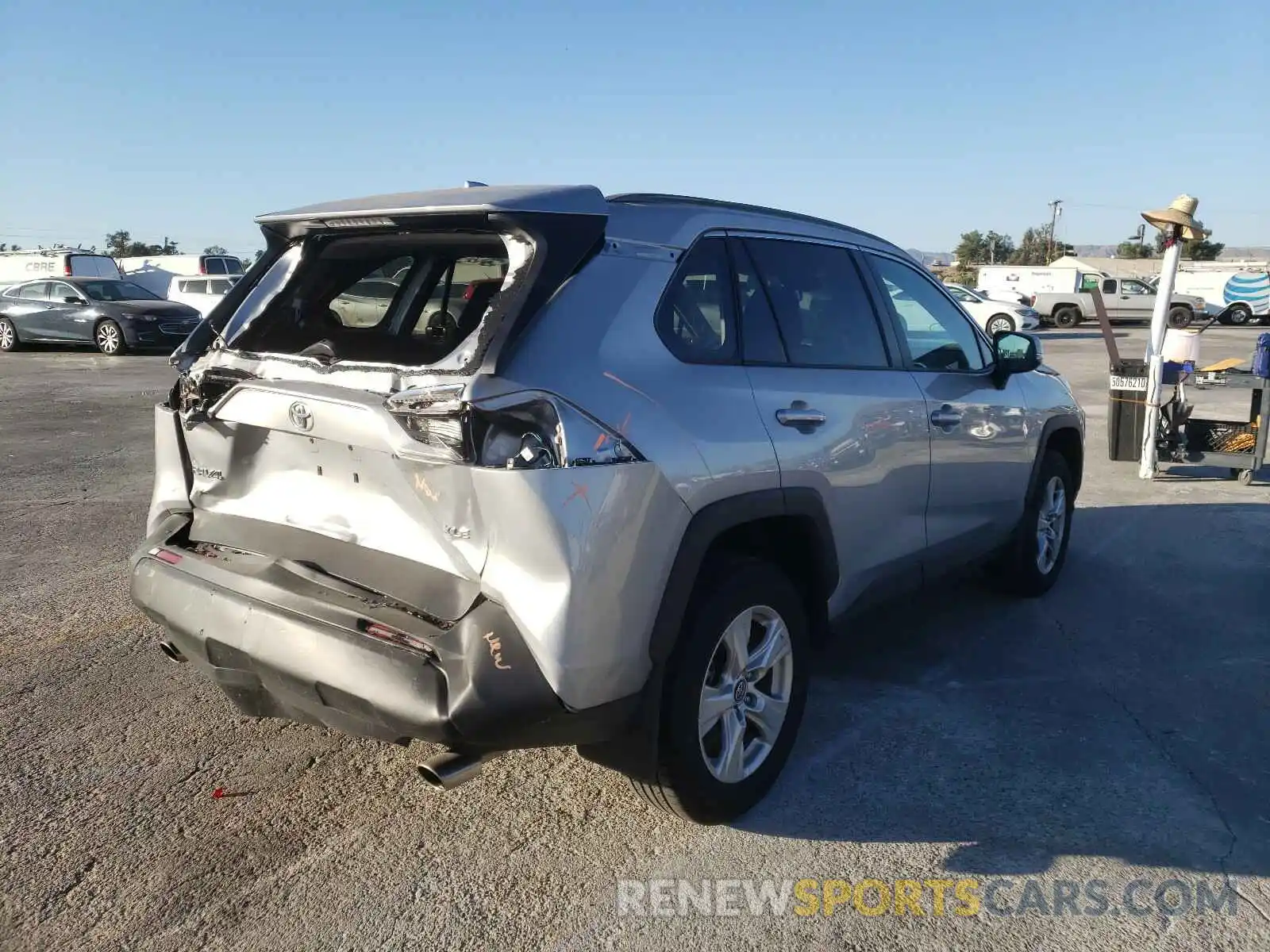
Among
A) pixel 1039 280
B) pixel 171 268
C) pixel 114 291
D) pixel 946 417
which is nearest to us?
pixel 946 417

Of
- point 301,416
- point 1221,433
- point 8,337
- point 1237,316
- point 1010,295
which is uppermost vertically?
point 301,416

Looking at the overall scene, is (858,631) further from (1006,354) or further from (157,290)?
(157,290)

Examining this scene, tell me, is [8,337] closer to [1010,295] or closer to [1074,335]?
[1074,335]

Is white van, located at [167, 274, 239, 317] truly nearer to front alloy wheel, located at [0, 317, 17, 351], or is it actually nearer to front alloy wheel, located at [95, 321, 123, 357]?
front alloy wheel, located at [0, 317, 17, 351]

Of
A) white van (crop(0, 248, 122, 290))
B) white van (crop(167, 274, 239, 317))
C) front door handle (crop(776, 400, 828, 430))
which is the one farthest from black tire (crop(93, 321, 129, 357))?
front door handle (crop(776, 400, 828, 430))

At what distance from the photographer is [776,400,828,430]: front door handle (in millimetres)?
3275

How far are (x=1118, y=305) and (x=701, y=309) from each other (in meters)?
36.6

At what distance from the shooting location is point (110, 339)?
19.8m

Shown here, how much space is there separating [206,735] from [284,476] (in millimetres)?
1213

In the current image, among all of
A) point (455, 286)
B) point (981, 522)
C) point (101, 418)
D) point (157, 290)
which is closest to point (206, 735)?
point (455, 286)

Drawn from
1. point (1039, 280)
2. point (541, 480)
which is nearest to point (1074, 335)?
point (1039, 280)

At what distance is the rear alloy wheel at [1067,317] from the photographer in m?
33.9

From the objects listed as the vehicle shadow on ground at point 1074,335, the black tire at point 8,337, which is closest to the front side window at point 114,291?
the black tire at point 8,337

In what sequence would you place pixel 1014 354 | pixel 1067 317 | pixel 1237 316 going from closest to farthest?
pixel 1014 354
pixel 1067 317
pixel 1237 316
